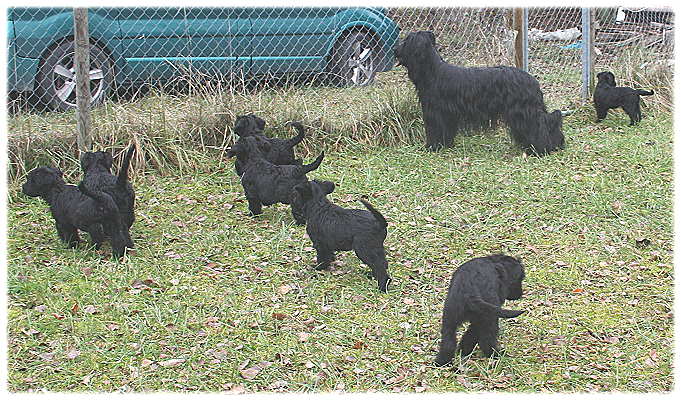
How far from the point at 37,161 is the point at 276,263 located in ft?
10.1

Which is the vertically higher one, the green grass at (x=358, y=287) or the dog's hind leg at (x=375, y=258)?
the dog's hind leg at (x=375, y=258)

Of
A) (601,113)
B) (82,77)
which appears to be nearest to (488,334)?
(82,77)

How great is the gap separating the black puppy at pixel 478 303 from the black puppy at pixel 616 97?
19.0 feet

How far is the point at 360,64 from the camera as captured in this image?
9555 millimetres

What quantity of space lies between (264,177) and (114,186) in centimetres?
125

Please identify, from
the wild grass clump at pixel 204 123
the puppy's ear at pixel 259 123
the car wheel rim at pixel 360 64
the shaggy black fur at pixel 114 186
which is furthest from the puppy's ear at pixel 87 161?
the car wheel rim at pixel 360 64

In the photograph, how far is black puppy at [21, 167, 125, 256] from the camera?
19.0 feet

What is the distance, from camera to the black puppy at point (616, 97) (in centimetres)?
959

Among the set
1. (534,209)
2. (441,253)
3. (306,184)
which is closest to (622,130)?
(534,209)

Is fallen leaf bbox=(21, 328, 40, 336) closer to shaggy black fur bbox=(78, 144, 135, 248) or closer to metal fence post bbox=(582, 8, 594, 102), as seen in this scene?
shaggy black fur bbox=(78, 144, 135, 248)

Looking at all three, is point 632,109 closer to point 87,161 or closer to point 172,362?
point 87,161

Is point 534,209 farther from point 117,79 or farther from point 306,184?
point 117,79

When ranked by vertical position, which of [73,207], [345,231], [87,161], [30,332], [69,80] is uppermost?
[69,80]

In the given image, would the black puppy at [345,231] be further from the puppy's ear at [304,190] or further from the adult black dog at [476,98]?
the adult black dog at [476,98]
